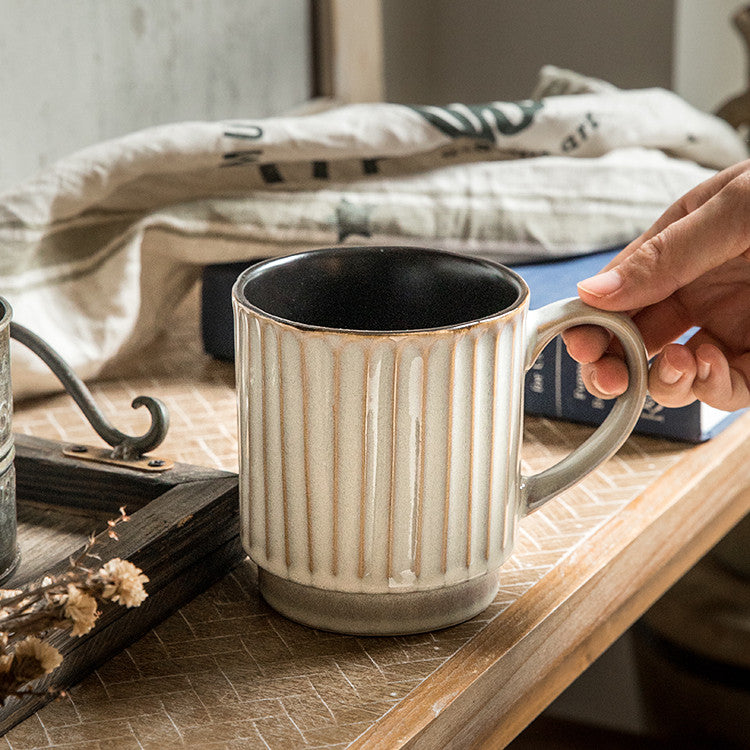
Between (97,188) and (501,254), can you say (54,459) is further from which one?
(501,254)

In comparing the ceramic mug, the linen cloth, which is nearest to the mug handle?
the ceramic mug

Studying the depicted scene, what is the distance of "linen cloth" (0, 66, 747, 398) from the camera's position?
693mm

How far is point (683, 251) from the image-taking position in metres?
0.48

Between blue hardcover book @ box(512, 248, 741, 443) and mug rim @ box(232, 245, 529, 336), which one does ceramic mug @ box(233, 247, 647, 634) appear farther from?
blue hardcover book @ box(512, 248, 741, 443)

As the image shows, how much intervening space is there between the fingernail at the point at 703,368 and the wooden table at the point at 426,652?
6cm

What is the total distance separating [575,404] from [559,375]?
0.07ft

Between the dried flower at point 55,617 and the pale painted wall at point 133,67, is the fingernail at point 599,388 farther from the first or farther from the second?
the pale painted wall at point 133,67

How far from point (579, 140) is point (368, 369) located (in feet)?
1.63

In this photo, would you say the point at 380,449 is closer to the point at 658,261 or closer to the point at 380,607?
the point at 380,607

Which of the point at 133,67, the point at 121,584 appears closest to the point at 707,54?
the point at 133,67

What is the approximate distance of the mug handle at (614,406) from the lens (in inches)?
16.3

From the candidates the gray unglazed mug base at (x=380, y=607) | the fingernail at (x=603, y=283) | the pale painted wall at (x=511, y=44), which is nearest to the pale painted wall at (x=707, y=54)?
the pale painted wall at (x=511, y=44)

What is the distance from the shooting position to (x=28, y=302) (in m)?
0.68

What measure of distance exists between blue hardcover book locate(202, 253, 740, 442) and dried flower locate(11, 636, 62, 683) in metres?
0.38
